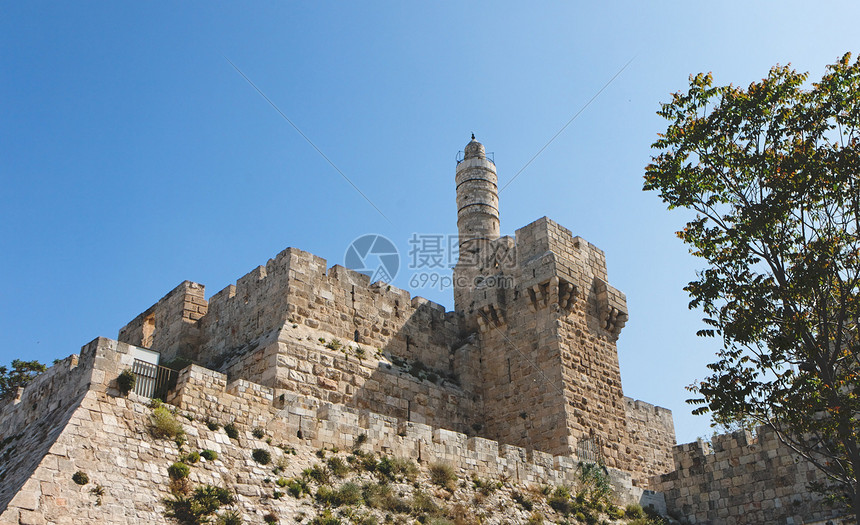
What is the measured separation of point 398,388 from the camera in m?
17.0

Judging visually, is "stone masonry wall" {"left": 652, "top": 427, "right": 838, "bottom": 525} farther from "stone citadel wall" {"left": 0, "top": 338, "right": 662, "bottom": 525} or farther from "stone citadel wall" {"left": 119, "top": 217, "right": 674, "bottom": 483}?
"stone citadel wall" {"left": 0, "top": 338, "right": 662, "bottom": 525}

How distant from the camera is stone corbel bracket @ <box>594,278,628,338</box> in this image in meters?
19.0

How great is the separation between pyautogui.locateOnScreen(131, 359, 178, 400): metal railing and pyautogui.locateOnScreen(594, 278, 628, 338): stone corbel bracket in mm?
10209

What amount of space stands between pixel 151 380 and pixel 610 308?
10708 millimetres

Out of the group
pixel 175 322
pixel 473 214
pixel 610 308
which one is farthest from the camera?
pixel 473 214

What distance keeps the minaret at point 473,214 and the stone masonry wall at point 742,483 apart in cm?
639

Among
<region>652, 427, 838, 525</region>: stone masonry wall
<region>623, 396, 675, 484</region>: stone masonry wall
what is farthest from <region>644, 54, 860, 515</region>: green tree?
<region>623, 396, 675, 484</region>: stone masonry wall

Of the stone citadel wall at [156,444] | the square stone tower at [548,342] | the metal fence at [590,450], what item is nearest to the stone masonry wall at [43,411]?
the stone citadel wall at [156,444]

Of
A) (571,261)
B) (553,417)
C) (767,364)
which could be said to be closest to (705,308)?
(767,364)

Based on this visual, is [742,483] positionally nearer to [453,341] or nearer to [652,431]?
[652,431]

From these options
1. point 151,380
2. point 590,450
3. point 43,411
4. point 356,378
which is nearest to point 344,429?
point 151,380

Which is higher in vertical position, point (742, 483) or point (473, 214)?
point (473, 214)

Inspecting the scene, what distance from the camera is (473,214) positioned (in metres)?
23.2

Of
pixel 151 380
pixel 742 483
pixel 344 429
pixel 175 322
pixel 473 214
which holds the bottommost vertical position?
pixel 742 483
